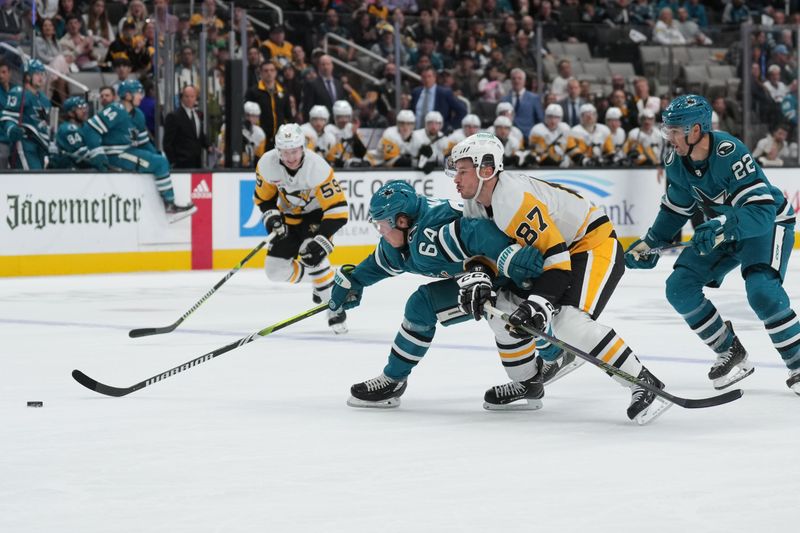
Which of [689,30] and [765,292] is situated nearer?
[765,292]

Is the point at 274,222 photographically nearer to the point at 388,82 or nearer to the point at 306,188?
the point at 306,188

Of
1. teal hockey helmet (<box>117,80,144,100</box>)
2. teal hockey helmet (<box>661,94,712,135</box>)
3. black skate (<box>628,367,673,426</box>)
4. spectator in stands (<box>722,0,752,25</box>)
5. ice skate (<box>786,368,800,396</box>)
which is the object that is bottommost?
ice skate (<box>786,368,800,396</box>)

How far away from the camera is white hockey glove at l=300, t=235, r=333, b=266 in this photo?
7.75 meters

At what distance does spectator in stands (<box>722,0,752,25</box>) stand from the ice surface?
1146 centimetres

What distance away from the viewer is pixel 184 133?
39.0 ft

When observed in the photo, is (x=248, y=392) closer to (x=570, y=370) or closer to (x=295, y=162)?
(x=570, y=370)

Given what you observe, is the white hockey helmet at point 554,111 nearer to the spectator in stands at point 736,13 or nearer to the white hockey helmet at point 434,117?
the white hockey helmet at point 434,117

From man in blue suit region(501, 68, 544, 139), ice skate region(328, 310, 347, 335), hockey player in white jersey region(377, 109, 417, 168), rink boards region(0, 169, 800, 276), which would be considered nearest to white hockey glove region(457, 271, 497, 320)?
ice skate region(328, 310, 347, 335)

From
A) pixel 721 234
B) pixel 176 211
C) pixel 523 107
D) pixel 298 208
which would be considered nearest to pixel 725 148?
pixel 721 234

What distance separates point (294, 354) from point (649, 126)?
27.6 ft

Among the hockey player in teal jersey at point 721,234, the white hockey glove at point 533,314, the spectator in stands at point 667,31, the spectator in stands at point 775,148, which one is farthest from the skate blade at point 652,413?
the spectator in stands at point 667,31

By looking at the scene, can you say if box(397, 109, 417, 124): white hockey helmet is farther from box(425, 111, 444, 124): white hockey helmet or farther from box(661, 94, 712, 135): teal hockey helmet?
box(661, 94, 712, 135): teal hockey helmet

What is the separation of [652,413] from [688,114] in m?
1.14

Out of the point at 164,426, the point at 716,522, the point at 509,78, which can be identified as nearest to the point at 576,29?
the point at 509,78
